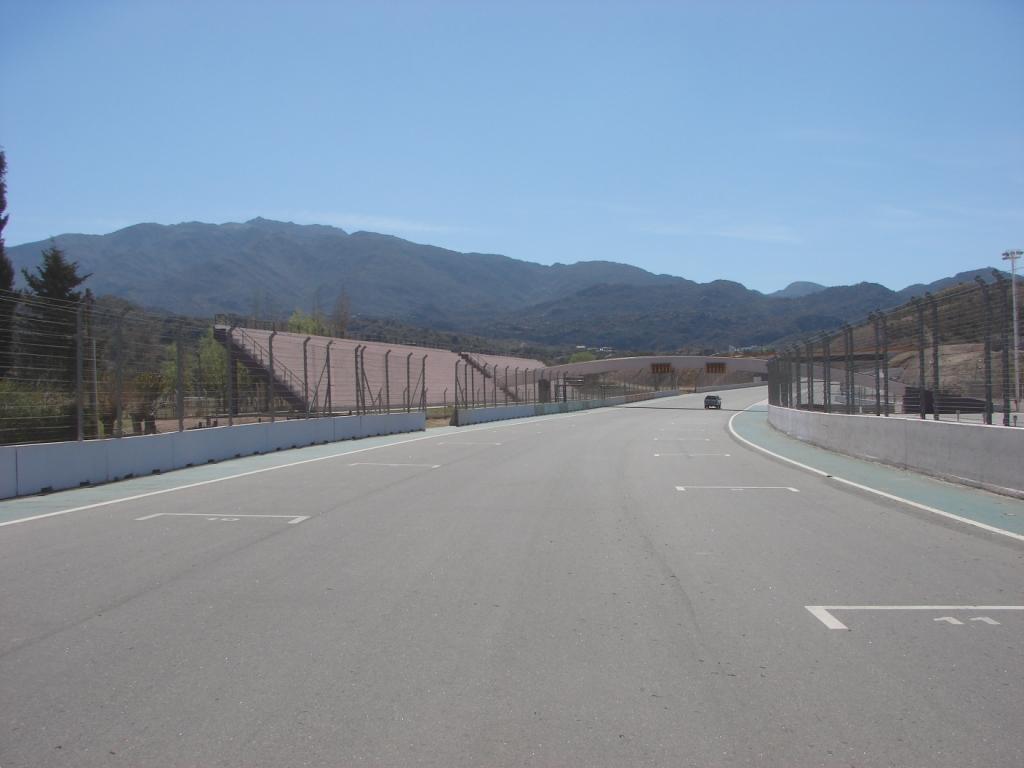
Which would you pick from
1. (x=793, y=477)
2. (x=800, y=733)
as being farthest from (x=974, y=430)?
(x=800, y=733)

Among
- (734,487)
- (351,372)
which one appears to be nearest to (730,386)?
(351,372)

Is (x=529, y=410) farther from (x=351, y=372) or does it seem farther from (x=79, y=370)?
(x=79, y=370)

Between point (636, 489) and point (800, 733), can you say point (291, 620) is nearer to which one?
point (800, 733)

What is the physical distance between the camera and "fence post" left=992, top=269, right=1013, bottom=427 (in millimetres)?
13203

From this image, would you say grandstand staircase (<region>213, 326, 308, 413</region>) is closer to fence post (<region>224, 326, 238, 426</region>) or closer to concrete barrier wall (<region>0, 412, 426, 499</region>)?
fence post (<region>224, 326, 238, 426</region>)

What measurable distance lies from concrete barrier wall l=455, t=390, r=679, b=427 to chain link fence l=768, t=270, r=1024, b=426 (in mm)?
21573

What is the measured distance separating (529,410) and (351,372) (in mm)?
12920

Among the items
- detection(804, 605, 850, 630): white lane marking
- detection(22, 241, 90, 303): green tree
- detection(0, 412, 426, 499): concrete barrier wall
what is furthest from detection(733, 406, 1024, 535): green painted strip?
detection(22, 241, 90, 303): green tree

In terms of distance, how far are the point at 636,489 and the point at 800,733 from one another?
10820 mm

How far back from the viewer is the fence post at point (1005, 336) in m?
13.2

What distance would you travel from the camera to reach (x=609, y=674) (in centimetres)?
546

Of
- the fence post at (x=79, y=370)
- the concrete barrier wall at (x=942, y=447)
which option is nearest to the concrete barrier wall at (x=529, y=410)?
the concrete barrier wall at (x=942, y=447)

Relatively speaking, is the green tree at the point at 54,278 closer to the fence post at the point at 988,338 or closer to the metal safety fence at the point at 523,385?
the metal safety fence at the point at 523,385

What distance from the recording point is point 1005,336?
1349 cm
